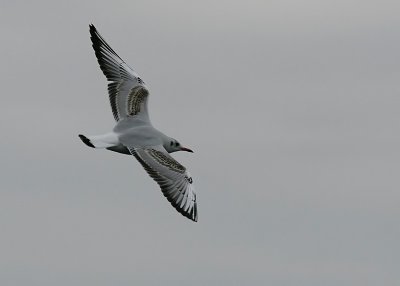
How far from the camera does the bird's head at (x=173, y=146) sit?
3434 centimetres

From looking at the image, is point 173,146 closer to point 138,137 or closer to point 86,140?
point 138,137

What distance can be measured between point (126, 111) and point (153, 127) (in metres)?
1.54

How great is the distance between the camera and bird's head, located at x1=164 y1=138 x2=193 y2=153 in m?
34.3

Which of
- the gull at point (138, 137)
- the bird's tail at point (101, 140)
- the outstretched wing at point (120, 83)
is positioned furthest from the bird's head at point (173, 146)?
the bird's tail at point (101, 140)

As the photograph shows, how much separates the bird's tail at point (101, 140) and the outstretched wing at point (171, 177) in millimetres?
651

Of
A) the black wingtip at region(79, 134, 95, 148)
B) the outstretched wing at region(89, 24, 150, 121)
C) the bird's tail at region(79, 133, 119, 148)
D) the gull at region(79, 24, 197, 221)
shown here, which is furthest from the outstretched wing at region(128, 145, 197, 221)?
the outstretched wing at region(89, 24, 150, 121)

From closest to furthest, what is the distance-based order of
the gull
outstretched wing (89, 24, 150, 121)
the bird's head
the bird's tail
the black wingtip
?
the black wingtip < the bird's tail < the gull < the bird's head < outstretched wing (89, 24, 150, 121)

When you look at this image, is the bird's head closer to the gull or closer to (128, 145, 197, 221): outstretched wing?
the gull

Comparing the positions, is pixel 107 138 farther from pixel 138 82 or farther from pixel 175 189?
pixel 138 82

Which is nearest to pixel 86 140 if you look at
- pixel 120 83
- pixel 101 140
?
pixel 101 140

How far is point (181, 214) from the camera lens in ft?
103

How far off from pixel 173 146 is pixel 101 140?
369 centimetres

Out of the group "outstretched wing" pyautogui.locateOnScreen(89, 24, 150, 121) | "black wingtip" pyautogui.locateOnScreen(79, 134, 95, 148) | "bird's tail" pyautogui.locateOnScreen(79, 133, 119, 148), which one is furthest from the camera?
"outstretched wing" pyautogui.locateOnScreen(89, 24, 150, 121)

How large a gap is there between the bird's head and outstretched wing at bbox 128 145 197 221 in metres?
1.56
